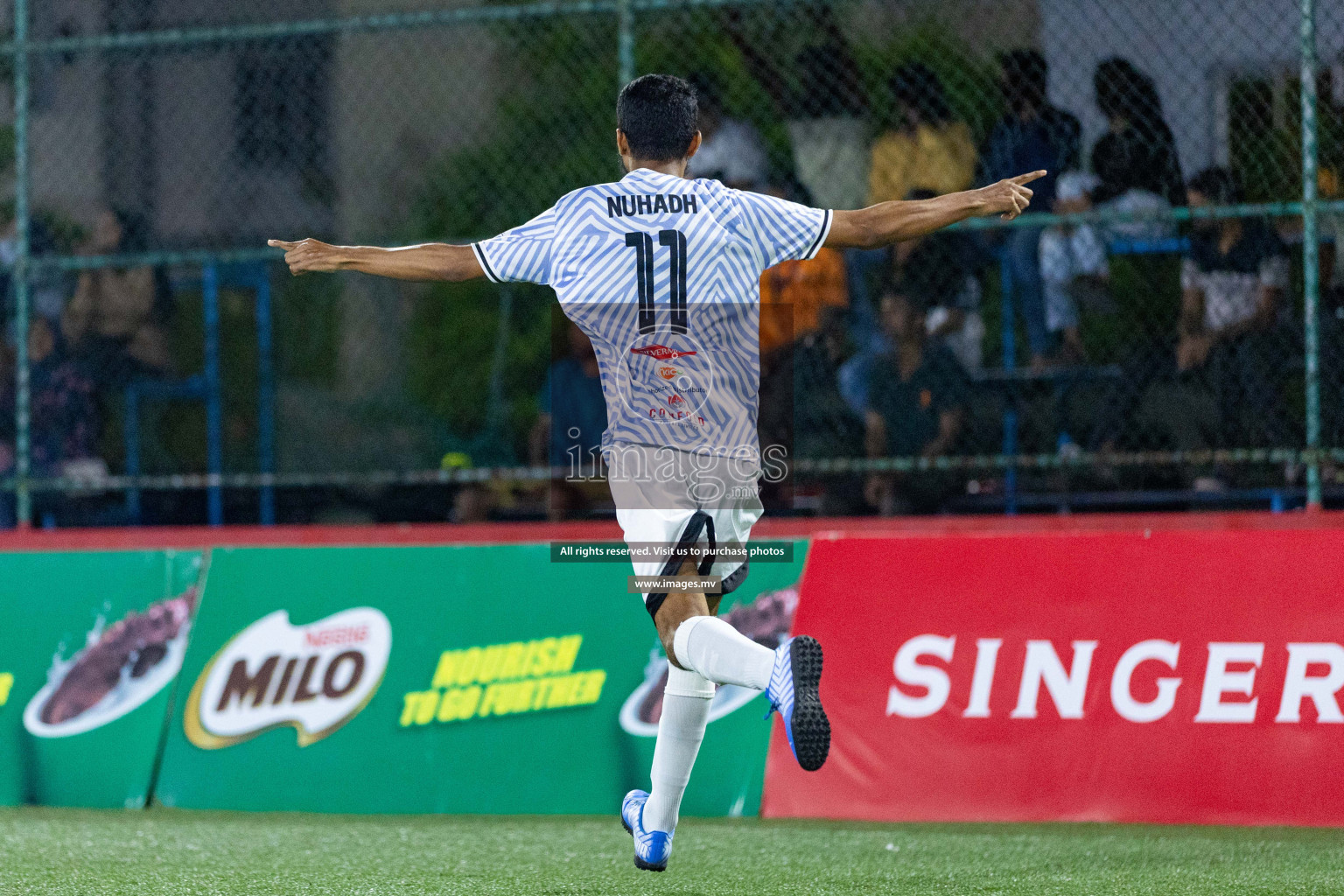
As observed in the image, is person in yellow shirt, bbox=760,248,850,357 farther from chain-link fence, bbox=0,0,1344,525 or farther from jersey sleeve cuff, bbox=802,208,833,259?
jersey sleeve cuff, bbox=802,208,833,259

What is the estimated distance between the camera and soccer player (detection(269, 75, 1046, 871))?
437 centimetres

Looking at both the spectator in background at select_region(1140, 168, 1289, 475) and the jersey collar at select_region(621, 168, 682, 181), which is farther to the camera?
the spectator in background at select_region(1140, 168, 1289, 475)

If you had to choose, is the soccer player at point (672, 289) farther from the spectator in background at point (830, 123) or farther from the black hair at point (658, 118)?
the spectator in background at point (830, 123)

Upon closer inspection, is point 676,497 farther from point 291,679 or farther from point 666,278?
point 291,679

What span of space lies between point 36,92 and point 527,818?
5.74m

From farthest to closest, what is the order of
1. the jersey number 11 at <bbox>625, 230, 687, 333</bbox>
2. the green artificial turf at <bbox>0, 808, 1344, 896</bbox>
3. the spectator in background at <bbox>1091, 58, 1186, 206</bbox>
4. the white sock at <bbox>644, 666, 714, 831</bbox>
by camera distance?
1. the spectator in background at <bbox>1091, 58, 1186, 206</bbox>
2. the green artificial turf at <bbox>0, 808, 1344, 896</bbox>
3. the white sock at <bbox>644, 666, 714, 831</bbox>
4. the jersey number 11 at <bbox>625, 230, 687, 333</bbox>

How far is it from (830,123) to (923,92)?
1.62ft

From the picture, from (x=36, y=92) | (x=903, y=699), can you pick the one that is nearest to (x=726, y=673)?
(x=903, y=699)

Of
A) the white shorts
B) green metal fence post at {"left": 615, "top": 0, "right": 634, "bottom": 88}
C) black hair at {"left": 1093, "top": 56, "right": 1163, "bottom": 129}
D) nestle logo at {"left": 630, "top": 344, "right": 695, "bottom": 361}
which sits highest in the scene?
green metal fence post at {"left": 615, "top": 0, "right": 634, "bottom": 88}

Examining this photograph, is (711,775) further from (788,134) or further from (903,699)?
(788,134)

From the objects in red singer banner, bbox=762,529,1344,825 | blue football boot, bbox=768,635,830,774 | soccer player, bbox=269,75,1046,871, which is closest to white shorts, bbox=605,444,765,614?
soccer player, bbox=269,75,1046,871

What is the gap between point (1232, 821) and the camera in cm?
583

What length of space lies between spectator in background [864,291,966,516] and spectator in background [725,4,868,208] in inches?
28.0

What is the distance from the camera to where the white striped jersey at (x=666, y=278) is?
14.3 feet
